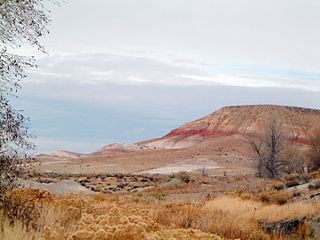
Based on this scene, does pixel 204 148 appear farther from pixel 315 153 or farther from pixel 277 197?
pixel 277 197

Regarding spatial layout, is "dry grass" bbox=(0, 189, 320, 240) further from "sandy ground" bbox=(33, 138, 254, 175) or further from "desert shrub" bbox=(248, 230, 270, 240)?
"sandy ground" bbox=(33, 138, 254, 175)

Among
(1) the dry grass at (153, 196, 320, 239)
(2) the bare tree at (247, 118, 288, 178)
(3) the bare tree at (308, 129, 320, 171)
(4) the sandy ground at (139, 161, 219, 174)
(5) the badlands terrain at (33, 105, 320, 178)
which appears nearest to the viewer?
(1) the dry grass at (153, 196, 320, 239)

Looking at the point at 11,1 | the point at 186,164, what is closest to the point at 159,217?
the point at 11,1

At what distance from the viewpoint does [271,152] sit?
58.0 m

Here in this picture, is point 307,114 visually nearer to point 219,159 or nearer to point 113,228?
point 219,159

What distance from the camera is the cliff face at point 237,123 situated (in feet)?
405

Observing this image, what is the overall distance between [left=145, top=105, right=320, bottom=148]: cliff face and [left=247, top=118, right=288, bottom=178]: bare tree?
57.1 m

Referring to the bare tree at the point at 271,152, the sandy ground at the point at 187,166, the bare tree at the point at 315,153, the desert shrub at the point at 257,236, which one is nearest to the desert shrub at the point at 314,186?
the desert shrub at the point at 257,236

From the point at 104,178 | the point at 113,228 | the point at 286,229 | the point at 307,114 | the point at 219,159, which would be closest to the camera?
the point at 113,228

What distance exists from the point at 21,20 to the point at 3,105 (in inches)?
66.6

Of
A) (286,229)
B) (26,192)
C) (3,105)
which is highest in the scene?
(3,105)

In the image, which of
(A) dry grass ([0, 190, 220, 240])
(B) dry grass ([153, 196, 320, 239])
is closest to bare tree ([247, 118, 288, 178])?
(B) dry grass ([153, 196, 320, 239])

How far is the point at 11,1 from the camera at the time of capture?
10.4 m

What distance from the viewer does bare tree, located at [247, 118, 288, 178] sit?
5745 cm
